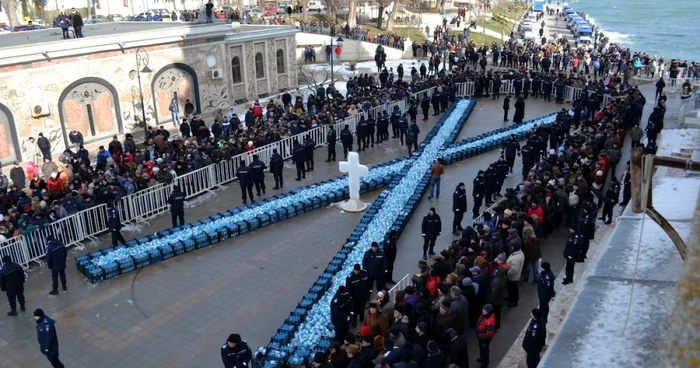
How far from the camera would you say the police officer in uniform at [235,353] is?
9.37 m

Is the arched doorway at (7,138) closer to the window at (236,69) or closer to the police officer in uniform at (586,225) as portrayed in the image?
the window at (236,69)

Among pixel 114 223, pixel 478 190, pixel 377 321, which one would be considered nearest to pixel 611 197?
pixel 478 190

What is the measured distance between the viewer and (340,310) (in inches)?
410

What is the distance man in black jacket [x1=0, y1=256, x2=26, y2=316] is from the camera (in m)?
11.7

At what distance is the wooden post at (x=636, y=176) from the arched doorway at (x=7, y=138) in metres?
21.4

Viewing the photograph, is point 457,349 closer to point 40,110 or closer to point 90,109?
point 40,110

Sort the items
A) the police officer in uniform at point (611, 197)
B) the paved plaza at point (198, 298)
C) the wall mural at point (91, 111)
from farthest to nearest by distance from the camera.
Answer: the wall mural at point (91, 111), the police officer in uniform at point (611, 197), the paved plaza at point (198, 298)

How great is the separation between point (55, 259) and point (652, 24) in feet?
399

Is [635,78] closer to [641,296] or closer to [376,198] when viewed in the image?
[376,198]

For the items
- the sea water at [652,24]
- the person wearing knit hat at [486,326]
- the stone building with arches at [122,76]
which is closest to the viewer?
the person wearing knit hat at [486,326]

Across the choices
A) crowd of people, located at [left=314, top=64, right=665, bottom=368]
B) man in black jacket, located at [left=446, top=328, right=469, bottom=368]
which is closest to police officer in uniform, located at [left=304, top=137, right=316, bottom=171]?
crowd of people, located at [left=314, top=64, right=665, bottom=368]

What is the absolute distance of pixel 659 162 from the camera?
168 inches

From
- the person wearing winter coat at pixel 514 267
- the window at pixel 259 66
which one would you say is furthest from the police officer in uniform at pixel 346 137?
the window at pixel 259 66

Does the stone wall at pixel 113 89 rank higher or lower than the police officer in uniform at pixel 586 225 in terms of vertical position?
higher
